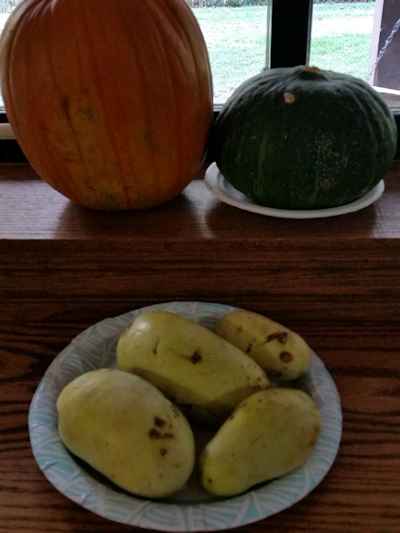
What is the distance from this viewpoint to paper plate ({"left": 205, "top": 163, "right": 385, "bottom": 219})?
591 millimetres

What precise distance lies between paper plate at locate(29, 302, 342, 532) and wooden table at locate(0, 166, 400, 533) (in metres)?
0.04

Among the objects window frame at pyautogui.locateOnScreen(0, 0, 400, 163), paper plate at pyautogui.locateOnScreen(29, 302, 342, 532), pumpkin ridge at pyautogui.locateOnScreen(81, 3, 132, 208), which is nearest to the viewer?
paper plate at pyautogui.locateOnScreen(29, 302, 342, 532)

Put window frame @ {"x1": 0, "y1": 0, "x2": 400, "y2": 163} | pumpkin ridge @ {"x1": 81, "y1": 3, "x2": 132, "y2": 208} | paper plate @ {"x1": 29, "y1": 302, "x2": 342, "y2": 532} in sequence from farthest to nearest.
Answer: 1. window frame @ {"x1": 0, "y1": 0, "x2": 400, "y2": 163}
2. pumpkin ridge @ {"x1": 81, "y1": 3, "x2": 132, "y2": 208}
3. paper plate @ {"x1": 29, "y1": 302, "x2": 342, "y2": 532}

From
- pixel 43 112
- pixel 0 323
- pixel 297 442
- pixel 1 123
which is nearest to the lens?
pixel 297 442

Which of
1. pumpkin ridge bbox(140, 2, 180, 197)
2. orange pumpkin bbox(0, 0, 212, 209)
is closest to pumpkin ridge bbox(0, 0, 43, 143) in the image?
orange pumpkin bbox(0, 0, 212, 209)

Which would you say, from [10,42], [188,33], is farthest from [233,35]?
[10,42]

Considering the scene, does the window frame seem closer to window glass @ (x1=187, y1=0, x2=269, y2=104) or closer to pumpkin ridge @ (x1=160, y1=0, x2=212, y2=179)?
window glass @ (x1=187, y1=0, x2=269, y2=104)

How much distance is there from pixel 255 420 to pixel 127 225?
27 cm

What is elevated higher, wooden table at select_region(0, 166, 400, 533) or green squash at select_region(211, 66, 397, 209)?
green squash at select_region(211, 66, 397, 209)

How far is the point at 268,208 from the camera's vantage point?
60 centimetres

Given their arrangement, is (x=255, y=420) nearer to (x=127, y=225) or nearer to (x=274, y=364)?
(x=274, y=364)

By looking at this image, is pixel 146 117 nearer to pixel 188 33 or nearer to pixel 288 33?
pixel 188 33

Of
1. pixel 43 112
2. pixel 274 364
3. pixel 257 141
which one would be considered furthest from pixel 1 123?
pixel 274 364

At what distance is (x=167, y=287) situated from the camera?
0.63m
